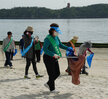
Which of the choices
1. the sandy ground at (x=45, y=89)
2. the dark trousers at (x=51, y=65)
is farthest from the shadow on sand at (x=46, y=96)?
the dark trousers at (x=51, y=65)

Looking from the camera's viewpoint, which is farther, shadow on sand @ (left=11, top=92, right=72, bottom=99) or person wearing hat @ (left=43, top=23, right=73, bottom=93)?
person wearing hat @ (left=43, top=23, right=73, bottom=93)

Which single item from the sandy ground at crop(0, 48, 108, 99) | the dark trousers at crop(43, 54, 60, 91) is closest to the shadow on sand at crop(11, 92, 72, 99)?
the sandy ground at crop(0, 48, 108, 99)

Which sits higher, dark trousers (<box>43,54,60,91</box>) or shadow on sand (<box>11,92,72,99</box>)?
dark trousers (<box>43,54,60,91</box>)

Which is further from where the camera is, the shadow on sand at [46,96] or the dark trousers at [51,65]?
the dark trousers at [51,65]

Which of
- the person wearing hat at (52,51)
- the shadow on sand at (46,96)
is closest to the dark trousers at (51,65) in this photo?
the person wearing hat at (52,51)

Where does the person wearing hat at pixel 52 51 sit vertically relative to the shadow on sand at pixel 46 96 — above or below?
above

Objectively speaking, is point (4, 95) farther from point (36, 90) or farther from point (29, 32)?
point (29, 32)

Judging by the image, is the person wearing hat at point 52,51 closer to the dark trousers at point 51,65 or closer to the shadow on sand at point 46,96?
the dark trousers at point 51,65

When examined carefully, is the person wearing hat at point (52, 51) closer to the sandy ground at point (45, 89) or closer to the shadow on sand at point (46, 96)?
the shadow on sand at point (46, 96)

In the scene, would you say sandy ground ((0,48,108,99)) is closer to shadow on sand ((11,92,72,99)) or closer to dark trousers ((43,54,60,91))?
shadow on sand ((11,92,72,99))

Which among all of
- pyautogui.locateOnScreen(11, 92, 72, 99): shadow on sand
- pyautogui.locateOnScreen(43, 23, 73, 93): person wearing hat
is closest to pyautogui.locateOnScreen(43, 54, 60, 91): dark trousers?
pyautogui.locateOnScreen(43, 23, 73, 93): person wearing hat

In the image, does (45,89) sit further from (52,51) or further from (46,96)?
(52,51)

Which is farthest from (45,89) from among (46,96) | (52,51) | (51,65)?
(52,51)

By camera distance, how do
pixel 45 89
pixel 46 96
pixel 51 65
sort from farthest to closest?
1. pixel 45 89
2. pixel 51 65
3. pixel 46 96
